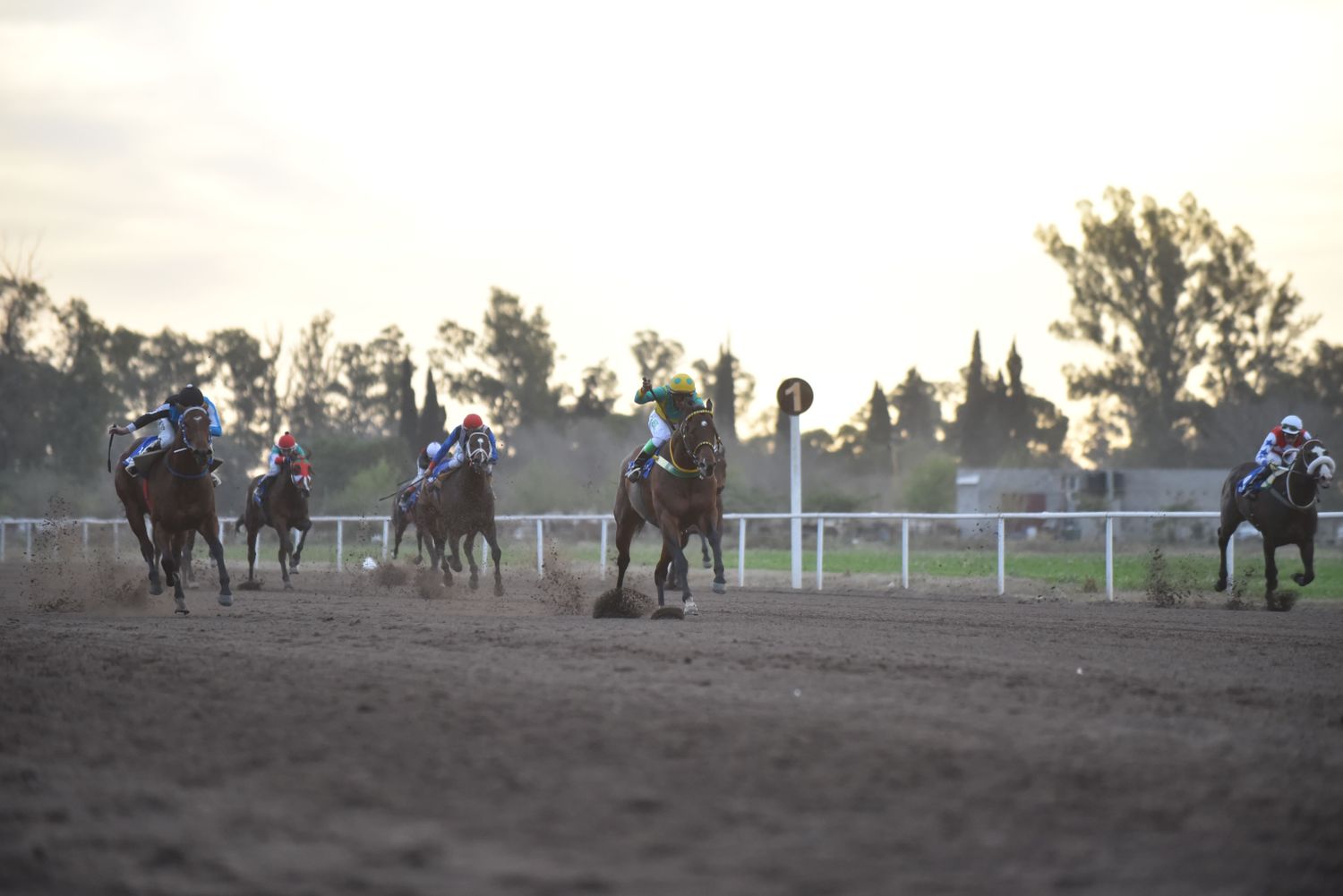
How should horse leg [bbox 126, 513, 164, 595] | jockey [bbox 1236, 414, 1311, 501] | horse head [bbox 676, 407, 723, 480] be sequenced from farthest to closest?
jockey [bbox 1236, 414, 1311, 501] → horse leg [bbox 126, 513, 164, 595] → horse head [bbox 676, 407, 723, 480]

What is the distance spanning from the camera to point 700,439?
12.7m

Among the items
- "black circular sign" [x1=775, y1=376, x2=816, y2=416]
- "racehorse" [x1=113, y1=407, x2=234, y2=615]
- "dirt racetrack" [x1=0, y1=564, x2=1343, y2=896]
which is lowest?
"dirt racetrack" [x1=0, y1=564, x2=1343, y2=896]

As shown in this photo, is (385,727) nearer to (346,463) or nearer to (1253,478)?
(1253,478)

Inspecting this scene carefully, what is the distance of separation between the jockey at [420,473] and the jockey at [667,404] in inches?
251

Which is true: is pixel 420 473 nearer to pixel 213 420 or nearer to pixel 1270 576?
pixel 213 420

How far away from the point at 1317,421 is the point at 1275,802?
56252mm

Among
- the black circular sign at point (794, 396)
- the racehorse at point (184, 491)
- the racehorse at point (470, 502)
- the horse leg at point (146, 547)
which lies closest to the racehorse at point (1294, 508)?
the black circular sign at point (794, 396)

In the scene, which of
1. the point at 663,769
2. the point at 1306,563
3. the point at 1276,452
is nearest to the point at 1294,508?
the point at 1306,563

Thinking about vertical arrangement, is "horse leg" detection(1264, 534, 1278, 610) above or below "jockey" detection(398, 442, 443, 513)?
below

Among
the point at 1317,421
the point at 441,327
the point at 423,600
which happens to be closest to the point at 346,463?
the point at 441,327

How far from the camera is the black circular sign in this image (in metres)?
20.8

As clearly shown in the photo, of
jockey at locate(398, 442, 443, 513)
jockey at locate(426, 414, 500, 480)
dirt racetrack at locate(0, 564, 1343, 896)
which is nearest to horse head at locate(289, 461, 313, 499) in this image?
jockey at locate(398, 442, 443, 513)

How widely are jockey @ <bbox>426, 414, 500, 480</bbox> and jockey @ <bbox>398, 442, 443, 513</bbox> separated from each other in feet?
2.33

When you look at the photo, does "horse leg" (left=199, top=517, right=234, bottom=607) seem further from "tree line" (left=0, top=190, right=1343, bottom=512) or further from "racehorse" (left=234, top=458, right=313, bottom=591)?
"tree line" (left=0, top=190, right=1343, bottom=512)
